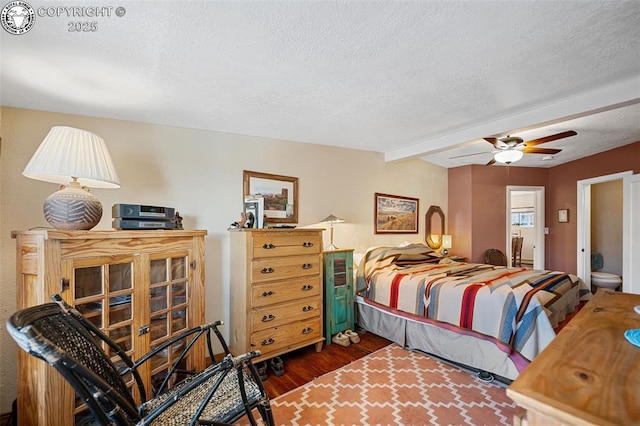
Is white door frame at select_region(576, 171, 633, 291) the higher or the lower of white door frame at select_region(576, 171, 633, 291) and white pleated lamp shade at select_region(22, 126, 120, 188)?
the lower

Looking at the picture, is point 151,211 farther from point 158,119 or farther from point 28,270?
point 158,119

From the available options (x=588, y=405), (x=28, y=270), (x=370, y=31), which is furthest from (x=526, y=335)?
(x=28, y=270)

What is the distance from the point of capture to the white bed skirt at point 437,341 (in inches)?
88.7

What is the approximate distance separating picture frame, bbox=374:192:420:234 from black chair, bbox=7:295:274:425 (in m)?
3.07

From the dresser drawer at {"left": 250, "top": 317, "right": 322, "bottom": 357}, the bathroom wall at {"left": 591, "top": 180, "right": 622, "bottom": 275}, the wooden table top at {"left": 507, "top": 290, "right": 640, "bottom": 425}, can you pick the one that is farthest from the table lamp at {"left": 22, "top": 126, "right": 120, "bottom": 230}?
the bathroom wall at {"left": 591, "top": 180, "right": 622, "bottom": 275}

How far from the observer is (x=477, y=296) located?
7.89 ft

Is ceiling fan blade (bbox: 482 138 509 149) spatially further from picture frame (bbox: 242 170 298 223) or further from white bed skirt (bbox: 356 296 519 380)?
picture frame (bbox: 242 170 298 223)

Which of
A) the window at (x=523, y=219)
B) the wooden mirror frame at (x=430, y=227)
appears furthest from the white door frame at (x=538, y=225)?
the window at (x=523, y=219)

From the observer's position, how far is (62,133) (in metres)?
1.45

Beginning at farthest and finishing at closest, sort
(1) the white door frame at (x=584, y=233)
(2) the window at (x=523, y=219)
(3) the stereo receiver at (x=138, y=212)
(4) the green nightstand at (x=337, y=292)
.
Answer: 1. (2) the window at (x=523, y=219)
2. (1) the white door frame at (x=584, y=233)
3. (4) the green nightstand at (x=337, y=292)
4. (3) the stereo receiver at (x=138, y=212)

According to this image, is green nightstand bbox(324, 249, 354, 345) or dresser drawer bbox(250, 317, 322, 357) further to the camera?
green nightstand bbox(324, 249, 354, 345)

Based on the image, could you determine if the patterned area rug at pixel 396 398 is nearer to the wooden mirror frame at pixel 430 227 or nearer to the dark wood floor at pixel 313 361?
the dark wood floor at pixel 313 361

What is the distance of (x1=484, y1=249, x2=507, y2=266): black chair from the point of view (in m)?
4.92

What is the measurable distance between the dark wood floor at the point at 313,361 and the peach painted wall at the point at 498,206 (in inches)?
119
